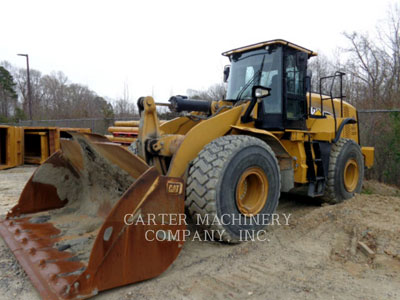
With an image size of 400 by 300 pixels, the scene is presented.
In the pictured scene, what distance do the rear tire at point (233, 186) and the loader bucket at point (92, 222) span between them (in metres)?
0.36

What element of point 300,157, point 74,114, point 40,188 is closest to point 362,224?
point 300,157

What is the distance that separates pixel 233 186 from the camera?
340 centimetres

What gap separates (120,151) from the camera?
3.22m

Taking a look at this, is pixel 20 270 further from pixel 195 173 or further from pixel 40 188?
pixel 195 173

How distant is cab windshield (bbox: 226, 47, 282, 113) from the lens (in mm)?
4746

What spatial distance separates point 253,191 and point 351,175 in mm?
3089

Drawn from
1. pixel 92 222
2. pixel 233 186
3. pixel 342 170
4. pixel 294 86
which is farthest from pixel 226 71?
pixel 92 222

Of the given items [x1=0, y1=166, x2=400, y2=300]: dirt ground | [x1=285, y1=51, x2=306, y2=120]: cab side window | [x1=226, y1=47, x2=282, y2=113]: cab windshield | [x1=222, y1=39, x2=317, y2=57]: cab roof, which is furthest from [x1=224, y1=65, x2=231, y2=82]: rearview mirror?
[x1=0, y1=166, x2=400, y2=300]: dirt ground

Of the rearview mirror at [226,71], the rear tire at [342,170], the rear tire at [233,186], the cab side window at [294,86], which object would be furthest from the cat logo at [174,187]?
the rear tire at [342,170]

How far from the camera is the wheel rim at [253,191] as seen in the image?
3.70m

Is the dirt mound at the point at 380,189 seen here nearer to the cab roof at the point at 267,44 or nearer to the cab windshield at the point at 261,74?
the cab roof at the point at 267,44

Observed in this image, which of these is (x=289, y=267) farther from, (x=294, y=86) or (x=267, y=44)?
(x=267, y=44)

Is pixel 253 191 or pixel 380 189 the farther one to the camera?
pixel 380 189

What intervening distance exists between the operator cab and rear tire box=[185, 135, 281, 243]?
1007mm
